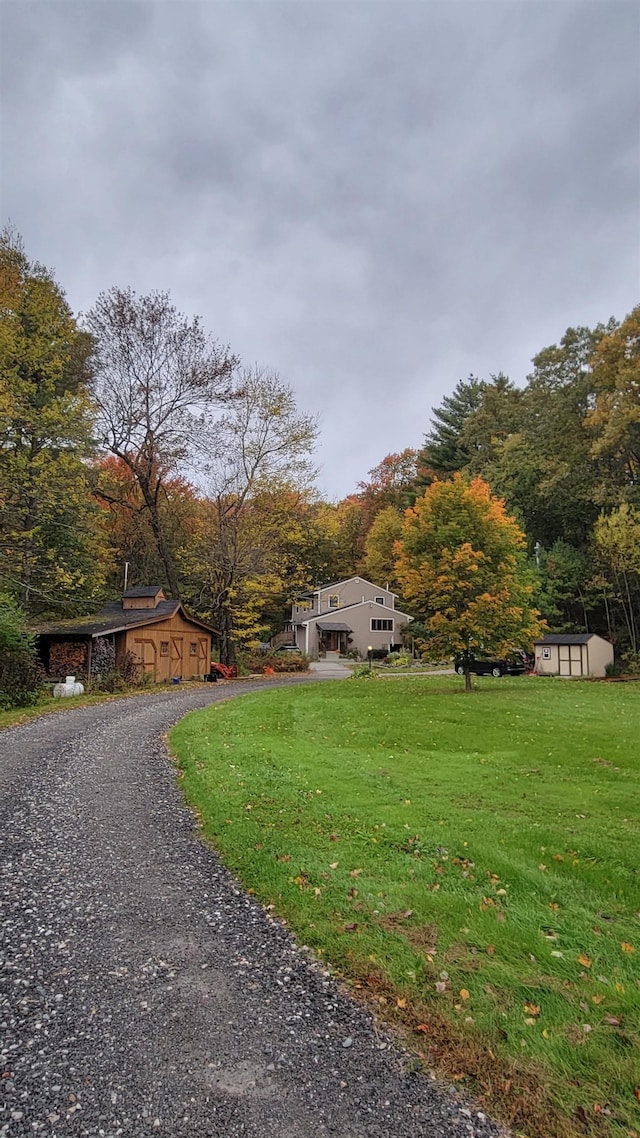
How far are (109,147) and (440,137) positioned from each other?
Result: 8169 millimetres

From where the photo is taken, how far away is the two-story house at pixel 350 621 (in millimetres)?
48062

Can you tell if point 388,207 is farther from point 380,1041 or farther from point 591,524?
point 591,524

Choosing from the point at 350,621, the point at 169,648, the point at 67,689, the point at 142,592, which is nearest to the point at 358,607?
the point at 350,621

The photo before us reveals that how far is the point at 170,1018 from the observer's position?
311 cm

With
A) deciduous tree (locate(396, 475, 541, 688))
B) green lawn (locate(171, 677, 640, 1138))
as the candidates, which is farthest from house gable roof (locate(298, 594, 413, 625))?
green lawn (locate(171, 677, 640, 1138))

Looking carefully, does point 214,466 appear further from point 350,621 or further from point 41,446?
point 350,621

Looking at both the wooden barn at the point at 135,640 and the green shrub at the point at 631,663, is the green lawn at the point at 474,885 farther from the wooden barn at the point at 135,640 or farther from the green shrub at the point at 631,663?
the green shrub at the point at 631,663

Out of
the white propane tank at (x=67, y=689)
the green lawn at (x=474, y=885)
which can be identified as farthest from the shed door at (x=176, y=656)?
the green lawn at (x=474, y=885)

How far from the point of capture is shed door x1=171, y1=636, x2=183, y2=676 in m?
26.6

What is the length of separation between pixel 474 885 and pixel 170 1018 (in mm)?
2584

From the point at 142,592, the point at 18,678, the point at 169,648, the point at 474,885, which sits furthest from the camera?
the point at 142,592

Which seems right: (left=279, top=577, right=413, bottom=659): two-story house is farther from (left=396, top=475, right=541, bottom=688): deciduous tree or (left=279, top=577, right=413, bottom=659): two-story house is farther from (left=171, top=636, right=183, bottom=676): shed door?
(left=396, top=475, right=541, bottom=688): deciduous tree

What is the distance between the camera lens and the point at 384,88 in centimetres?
1272

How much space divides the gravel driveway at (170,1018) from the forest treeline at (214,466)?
46.5 ft
